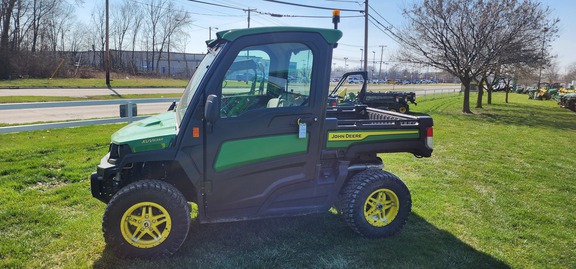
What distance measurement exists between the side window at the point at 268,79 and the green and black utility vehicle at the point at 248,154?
0.03 ft

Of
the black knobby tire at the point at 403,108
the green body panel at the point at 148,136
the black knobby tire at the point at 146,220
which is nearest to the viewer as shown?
the black knobby tire at the point at 146,220

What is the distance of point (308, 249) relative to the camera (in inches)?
148

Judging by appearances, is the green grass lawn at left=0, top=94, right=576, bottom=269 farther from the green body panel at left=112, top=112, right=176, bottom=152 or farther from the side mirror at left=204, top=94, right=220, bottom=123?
the side mirror at left=204, top=94, right=220, bottom=123

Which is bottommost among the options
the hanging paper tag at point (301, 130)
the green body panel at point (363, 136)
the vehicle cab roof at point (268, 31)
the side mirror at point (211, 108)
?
the green body panel at point (363, 136)

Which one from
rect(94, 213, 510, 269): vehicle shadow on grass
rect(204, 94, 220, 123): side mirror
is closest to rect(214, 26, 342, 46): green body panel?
rect(204, 94, 220, 123): side mirror

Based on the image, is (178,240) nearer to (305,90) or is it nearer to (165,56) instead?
(305,90)

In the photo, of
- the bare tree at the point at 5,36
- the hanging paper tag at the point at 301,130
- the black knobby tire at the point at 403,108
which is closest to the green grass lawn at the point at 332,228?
the hanging paper tag at the point at 301,130

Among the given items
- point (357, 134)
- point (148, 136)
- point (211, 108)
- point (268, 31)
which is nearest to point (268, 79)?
point (268, 31)

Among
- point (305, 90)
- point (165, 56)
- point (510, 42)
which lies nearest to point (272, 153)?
point (305, 90)

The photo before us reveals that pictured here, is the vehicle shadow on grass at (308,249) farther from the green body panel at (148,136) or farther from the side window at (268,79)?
the side window at (268,79)

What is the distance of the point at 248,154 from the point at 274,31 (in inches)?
47.1

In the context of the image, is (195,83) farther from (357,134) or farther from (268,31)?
(357,134)

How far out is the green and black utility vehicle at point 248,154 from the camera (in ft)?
11.1

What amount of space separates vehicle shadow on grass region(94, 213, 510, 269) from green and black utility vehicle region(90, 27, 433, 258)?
20 centimetres
